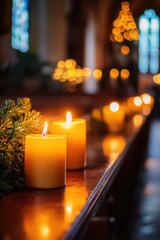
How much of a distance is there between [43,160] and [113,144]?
1.25 m

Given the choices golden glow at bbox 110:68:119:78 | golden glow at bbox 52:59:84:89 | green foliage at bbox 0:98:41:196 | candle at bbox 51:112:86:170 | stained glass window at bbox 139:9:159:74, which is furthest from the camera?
stained glass window at bbox 139:9:159:74

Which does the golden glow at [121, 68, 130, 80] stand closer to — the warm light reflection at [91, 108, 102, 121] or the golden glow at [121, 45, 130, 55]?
the golden glow at [121, 45, 130, 55]

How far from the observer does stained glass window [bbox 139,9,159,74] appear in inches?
963

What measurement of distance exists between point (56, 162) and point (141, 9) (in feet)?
58.7

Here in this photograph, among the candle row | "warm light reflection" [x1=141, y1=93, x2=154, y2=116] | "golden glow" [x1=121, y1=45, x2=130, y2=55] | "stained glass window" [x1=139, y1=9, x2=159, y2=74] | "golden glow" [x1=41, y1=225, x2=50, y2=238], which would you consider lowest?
"golden glow" [x1=41, y1=225, x2=50, y2=238]

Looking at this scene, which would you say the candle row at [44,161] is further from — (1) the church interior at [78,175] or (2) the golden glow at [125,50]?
(2) the golden glow at [125,50]

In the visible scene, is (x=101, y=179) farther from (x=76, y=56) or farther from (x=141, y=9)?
(x=141, y=9)

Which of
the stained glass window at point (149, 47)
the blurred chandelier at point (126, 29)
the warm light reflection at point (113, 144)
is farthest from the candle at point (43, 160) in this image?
the stained glass window at point (149, 47)

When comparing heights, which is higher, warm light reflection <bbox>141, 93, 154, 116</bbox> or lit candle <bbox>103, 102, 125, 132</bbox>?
warm light reflection <bbox>141, 93, 154, 116</bbox>

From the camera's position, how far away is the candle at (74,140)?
1.66 meters

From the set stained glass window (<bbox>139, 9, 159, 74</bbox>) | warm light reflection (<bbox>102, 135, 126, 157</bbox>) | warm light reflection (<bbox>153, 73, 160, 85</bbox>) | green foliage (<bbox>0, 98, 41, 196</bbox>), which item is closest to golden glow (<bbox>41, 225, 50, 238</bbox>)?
green foliage (<bbox>0, 98, 41, 196</bbox>)

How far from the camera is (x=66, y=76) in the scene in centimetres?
1302

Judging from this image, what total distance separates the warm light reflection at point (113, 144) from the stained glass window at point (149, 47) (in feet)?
71.4

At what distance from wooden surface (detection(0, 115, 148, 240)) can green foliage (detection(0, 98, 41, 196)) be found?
0.04m
